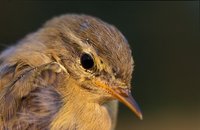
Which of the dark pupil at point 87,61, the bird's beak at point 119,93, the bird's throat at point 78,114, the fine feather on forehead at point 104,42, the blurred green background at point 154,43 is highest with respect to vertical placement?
the fine feather on forehead at point 104,42

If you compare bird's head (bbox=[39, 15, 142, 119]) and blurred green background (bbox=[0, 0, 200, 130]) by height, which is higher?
bird's head (bbox=[39, 15, 142, 119])

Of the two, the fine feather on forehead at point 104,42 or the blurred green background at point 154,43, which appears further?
the blurred green background at point 154,43

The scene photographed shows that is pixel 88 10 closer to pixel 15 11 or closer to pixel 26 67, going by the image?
pixel 15 11

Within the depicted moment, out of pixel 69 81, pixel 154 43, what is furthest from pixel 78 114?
pixel 154 43

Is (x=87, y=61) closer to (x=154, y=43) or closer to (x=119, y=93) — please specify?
(x=119, y=93)

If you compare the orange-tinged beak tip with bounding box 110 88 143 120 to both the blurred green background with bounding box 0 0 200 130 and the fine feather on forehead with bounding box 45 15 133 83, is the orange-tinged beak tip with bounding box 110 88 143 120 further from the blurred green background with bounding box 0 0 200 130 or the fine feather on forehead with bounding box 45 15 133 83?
the blurred green background with bounding box 0 0 200 130

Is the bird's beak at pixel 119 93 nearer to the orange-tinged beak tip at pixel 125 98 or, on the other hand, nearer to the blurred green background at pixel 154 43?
the orange-tinged beak tip at pixel 125 98

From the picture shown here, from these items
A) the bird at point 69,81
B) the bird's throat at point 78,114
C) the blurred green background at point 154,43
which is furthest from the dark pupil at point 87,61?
the blurred green background at point 154,43

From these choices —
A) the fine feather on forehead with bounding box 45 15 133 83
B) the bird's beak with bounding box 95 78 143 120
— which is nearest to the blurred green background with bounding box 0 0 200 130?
the fine feather on forehead with bounding box 45 15 133 83
